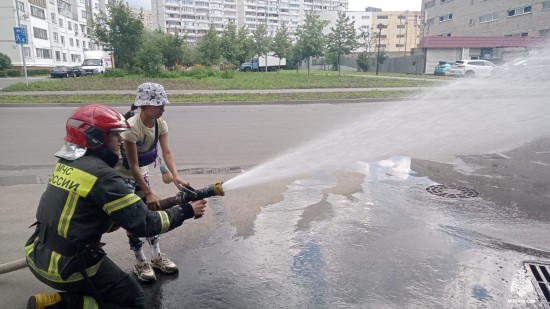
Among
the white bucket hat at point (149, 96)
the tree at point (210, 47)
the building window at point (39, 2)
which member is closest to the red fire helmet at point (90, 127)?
the white bucket hat at point (149, 96)

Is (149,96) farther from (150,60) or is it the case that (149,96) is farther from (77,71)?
(77,71)

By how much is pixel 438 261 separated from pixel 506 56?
128 ft

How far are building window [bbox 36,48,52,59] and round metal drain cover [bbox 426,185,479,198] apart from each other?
60273mm

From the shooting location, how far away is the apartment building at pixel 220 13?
404 feet

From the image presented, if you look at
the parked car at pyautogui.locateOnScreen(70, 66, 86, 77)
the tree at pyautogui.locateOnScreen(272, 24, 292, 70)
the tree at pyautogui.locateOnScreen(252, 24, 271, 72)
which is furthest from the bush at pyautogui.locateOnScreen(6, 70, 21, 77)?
the tree at pyautogui.locateOnScreen(272, 24, 292, 70)

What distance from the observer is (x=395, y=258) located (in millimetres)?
3875

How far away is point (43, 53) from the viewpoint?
5572 centimetres

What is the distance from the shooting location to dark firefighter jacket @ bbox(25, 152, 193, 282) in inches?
90.0

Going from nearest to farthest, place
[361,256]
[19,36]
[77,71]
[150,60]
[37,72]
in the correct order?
[361,256] < [19,36] < [150,60] < [77,71] < [37,72]

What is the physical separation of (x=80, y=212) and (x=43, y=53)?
6365 cm

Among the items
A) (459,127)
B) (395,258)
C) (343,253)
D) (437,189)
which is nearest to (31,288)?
(343,253)

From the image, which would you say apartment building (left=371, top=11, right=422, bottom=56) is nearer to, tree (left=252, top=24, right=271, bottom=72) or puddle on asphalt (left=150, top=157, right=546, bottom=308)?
tree (left=252, top=24, right=271, bottom=72)

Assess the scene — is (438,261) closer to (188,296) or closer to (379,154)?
(188,296)

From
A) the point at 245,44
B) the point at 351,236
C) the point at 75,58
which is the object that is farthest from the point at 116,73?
the point at 75,58
